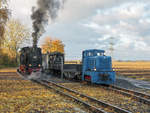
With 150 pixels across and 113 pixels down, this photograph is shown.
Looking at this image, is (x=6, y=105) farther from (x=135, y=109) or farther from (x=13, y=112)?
(x=135, y=109)

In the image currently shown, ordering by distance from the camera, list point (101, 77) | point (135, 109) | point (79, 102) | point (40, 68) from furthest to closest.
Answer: point (40, 68)
point (101, 77)
point (79, 102)
point (135, 109)

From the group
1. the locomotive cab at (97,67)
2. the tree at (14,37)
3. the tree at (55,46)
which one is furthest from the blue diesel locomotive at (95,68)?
the tree at (55,46)

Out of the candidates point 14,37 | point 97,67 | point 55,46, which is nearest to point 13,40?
point 14,37

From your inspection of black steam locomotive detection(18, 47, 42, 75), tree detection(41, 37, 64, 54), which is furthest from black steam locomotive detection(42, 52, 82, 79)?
tree detection(41, 37, 64, 54)

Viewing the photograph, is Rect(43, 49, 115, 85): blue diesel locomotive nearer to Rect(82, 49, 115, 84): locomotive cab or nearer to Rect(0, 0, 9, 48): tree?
Rect(82, 49, 115, 84): locomotive cab

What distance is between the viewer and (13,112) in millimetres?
7453

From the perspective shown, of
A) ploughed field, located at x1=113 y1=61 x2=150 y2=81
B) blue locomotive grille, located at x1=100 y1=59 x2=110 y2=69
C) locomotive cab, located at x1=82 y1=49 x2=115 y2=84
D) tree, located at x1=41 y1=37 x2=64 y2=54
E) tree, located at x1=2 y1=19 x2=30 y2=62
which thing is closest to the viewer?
locomotive cab, located at x1=82 y1=49 x2=115 y2=84

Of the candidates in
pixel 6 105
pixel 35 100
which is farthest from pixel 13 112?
pixel 35 100

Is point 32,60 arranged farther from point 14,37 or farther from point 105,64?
point 14,37

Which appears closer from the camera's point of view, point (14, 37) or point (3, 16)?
point (3, 16)

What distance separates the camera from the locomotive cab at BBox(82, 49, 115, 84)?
1466cm

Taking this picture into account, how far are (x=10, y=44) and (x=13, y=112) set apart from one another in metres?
45.4

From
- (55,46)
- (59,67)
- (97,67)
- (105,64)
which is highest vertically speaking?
(55,46)

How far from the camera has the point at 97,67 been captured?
15125 millimetres
